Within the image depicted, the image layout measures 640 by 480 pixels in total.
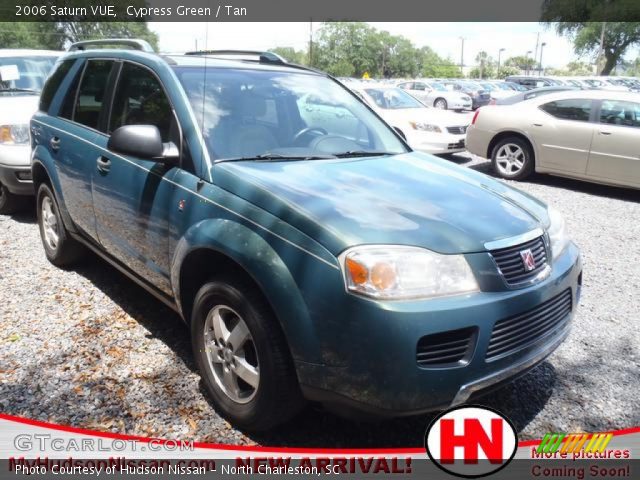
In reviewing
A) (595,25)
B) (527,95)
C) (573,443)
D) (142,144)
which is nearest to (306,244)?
(142,144)

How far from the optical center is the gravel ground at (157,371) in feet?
8.96

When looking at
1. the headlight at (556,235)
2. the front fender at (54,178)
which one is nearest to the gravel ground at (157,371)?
the front fender at (54,178)

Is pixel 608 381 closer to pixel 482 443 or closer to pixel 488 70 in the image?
pixel 482 443

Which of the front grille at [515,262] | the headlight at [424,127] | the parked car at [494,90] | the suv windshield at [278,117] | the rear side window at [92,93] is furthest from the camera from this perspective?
the parked car at [494,90]

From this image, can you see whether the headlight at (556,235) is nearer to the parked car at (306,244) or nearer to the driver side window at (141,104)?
the parked car at (306,244)

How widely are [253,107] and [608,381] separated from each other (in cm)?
263

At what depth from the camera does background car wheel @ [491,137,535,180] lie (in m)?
8.79

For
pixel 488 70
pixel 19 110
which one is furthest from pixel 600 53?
pixel 488 70

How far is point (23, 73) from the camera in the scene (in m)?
7.59

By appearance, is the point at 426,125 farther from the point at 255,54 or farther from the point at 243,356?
the point at 243,356

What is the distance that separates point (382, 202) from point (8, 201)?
17.0 feet

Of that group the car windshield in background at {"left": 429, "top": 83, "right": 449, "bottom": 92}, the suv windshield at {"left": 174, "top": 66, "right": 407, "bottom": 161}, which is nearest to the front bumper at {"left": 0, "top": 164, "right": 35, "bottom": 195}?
the suv windshield at {"left": 174, "top": 66, "right": 407, "bottom": 161}

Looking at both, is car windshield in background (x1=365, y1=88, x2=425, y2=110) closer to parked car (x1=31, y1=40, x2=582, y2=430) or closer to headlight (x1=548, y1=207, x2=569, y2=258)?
parked car (x1=31, y1=40, x2=582, y2=430)

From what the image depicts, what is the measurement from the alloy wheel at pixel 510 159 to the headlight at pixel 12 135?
6979mm
